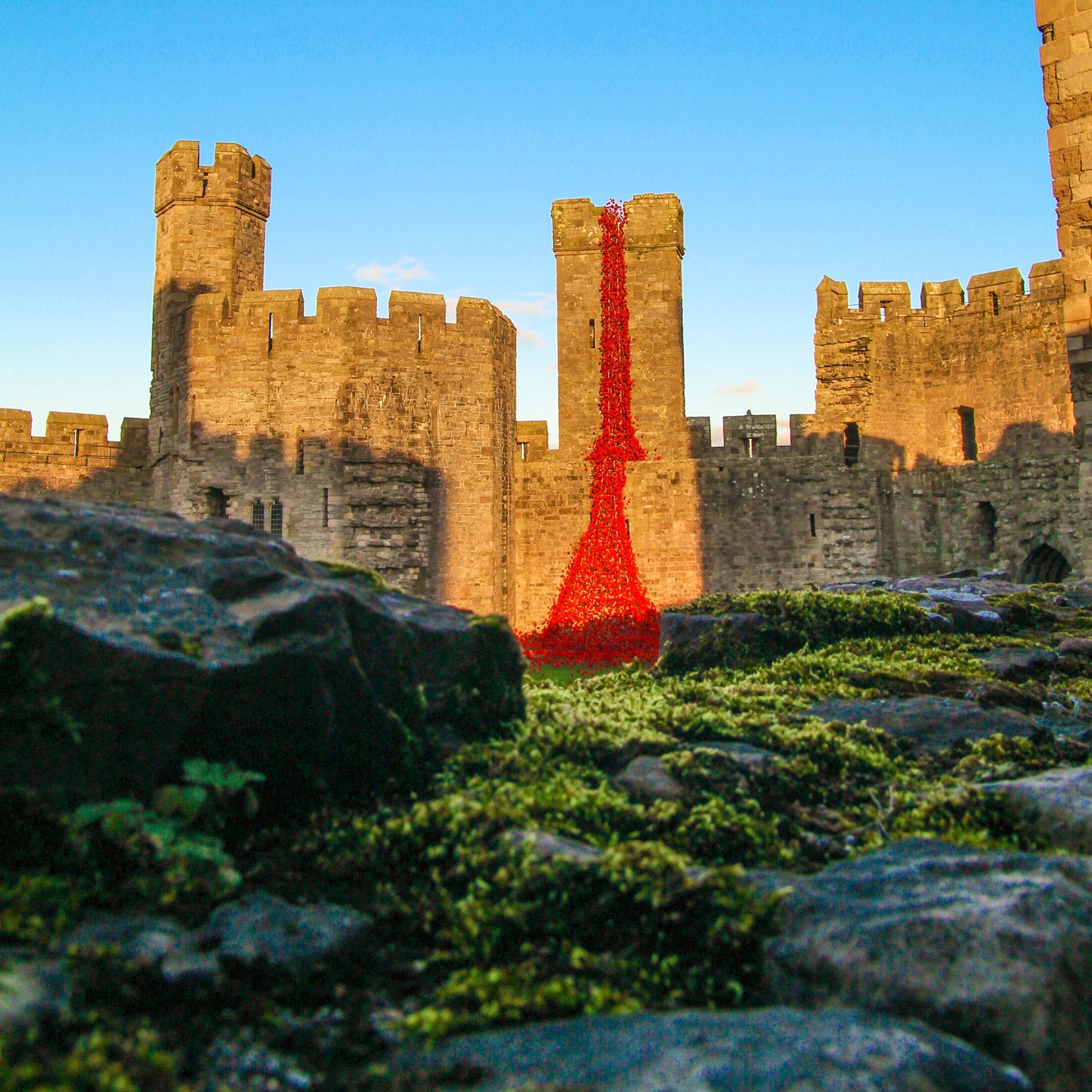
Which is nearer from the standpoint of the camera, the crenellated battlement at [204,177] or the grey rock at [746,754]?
the grey rock at [746,754]

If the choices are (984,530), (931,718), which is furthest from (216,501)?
(931,718)

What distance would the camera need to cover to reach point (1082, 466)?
43.8 feet

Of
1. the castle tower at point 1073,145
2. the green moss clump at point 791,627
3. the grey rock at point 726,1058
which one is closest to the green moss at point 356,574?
the grey rock at point 726,1058

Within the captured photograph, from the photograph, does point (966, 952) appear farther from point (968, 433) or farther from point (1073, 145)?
point (968, 433)

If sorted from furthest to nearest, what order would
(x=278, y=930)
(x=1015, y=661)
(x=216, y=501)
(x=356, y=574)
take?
(x=216, y=501) < (x=1015, y=661) < (x=356, y=574) < (x=278, y=930)

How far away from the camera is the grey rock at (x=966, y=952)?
2.30m

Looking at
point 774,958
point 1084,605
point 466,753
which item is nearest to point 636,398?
point 1084,605

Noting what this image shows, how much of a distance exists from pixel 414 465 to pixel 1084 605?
10917 mm

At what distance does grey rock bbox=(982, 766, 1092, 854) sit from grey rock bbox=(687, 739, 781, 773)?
0.83 meters

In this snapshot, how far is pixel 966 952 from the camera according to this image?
248 centimetres

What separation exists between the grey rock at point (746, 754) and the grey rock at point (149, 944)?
231 centimetres

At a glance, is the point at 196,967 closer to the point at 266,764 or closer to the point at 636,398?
the point at 266,764

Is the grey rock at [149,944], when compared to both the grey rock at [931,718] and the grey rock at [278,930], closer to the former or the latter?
the grey rock at [278,930]

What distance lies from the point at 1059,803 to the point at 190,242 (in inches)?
692
